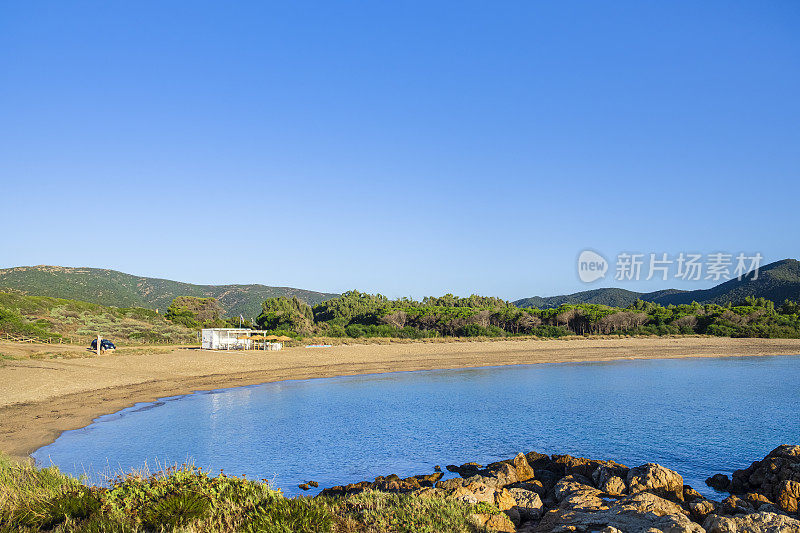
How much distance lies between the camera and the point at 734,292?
91125mm

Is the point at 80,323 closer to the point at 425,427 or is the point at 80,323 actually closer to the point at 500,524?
the point at 425,427

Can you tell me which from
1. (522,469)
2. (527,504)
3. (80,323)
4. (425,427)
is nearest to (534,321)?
(80,323)

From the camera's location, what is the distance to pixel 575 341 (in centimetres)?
5166

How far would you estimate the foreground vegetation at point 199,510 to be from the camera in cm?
530

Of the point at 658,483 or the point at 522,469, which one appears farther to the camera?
the point at 522,469

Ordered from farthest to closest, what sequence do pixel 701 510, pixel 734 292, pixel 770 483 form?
pixel 734 292 → pixel 770 483 → pixel 701 510

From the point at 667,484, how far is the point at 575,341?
4552 cm

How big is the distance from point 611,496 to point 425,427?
28.5ft

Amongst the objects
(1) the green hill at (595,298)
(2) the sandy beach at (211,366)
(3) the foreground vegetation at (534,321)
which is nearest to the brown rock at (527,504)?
(2) the sandy beach at (211,366)

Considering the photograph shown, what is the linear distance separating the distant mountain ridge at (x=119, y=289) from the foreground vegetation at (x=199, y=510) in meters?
81.5

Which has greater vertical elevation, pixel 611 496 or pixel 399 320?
pixel 399 320

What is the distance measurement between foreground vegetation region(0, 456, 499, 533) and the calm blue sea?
412 centimetres

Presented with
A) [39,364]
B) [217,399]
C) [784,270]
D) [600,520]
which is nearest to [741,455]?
[600,520]

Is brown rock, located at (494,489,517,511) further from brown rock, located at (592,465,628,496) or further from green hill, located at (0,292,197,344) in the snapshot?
green hill, located at (0,292,197,344)
